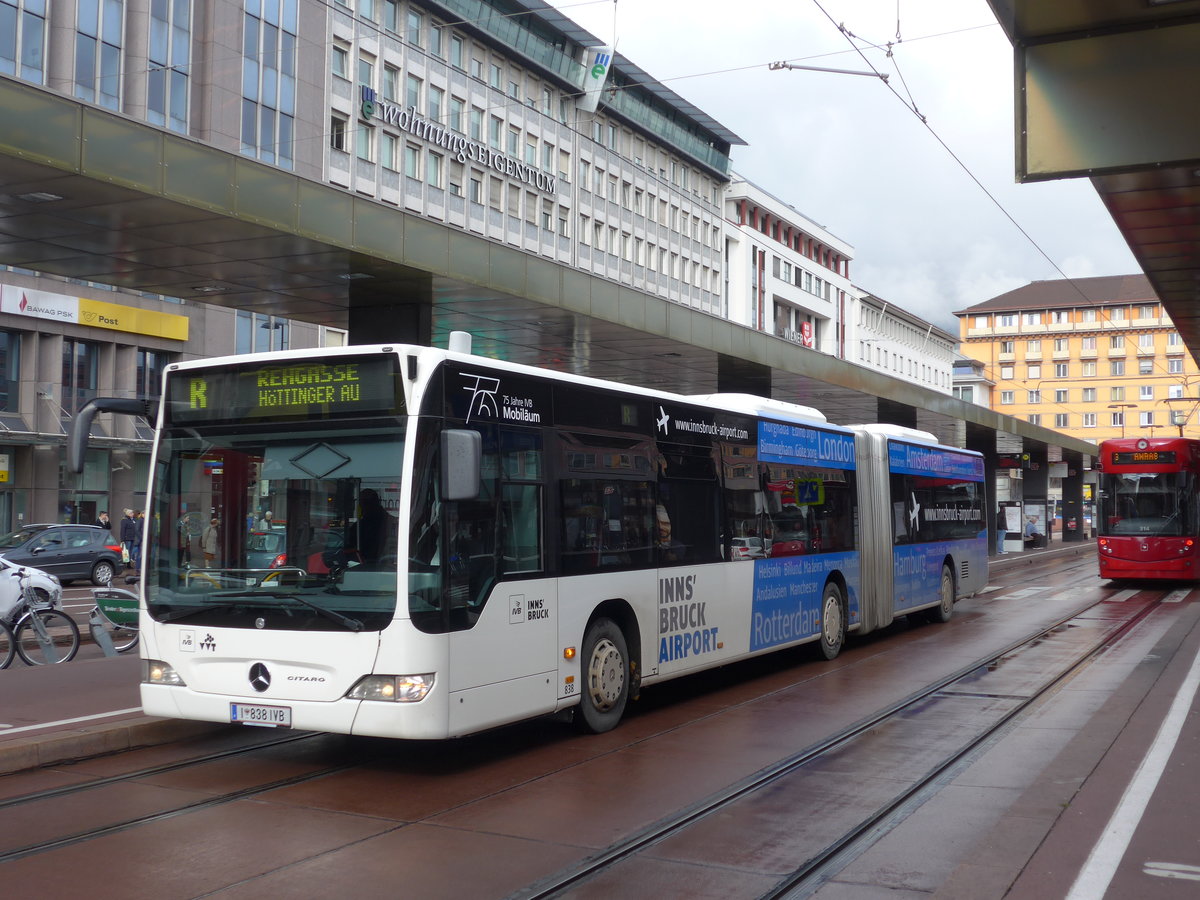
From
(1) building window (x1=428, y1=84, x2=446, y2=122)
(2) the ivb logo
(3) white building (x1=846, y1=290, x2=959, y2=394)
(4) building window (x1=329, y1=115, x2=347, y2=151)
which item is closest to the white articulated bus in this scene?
(4) building window (x1=329, y1=115, x2=347, y2=151)

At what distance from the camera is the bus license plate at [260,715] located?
7.95 m

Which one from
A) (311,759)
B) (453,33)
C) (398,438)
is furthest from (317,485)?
(453,33)

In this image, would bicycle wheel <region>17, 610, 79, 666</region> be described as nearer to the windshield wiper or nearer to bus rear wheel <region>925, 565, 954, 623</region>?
the windshield wiper

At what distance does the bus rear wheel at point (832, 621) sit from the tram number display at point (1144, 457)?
15.8 m

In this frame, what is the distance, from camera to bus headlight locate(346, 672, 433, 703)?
7719mm

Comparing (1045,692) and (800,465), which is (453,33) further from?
(1045,692)

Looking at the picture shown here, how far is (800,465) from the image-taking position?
46.5 ft

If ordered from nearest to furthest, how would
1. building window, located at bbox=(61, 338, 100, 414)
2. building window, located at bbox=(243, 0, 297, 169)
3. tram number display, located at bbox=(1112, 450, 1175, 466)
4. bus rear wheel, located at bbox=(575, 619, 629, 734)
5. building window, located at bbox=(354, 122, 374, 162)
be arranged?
bus rear wheel, located at bbox=(575, 619, 629, 734) → tram number display, located at bbox=(1112, 450, 1175, 466) → building window, located at bbox=(61, 338, 100, 414) → building window, located at bbox=(243, 0, 297, 169) → building window, located at bbox=(354, 122, 374, 162)

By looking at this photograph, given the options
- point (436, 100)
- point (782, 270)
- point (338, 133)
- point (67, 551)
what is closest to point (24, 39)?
point (338, 133)

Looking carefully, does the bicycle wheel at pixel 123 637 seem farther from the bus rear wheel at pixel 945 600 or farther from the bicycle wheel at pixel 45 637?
the bus rear wheel at pixel 945 600

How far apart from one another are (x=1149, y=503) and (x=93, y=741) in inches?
978

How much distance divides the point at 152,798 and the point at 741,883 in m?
3.63

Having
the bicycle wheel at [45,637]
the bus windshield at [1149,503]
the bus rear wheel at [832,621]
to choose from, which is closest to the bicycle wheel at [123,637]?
the bicycle wheel at [45,637]

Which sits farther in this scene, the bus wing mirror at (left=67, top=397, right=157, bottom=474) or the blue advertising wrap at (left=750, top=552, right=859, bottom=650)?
the blue advertising wrap at (left=750, top=552, right=859, bottom=650)
